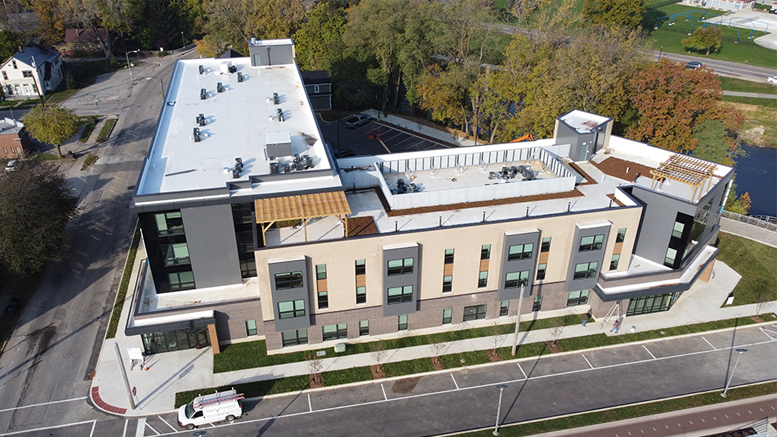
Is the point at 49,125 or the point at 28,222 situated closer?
the point at 28,222

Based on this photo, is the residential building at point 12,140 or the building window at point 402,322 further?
the residential building at point 12,140

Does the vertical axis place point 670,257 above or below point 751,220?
above

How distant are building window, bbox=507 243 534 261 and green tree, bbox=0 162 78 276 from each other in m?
48.4

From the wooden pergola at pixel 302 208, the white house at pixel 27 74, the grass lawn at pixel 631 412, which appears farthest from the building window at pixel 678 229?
the white house at pixel 27 74

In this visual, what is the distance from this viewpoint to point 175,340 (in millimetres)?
52219

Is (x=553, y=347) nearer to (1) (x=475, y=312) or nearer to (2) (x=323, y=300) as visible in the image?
(1) (x=475, y=312)

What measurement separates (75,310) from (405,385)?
1408 inches

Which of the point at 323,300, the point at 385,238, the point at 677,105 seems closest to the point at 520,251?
the point at 385,238

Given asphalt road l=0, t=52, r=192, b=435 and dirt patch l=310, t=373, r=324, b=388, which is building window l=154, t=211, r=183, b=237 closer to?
asphalt road l=0, t=52, r=192, b=435

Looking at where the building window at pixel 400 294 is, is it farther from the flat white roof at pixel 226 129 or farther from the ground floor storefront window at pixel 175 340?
the ground floor storefront window at pixel 175 340

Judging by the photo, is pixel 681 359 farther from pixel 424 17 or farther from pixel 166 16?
pixel 166 16

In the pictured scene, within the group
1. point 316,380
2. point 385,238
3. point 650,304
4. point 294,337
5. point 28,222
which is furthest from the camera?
point 28,222

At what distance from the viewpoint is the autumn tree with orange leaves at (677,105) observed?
72.8 meters

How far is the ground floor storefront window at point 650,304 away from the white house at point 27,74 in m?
117
